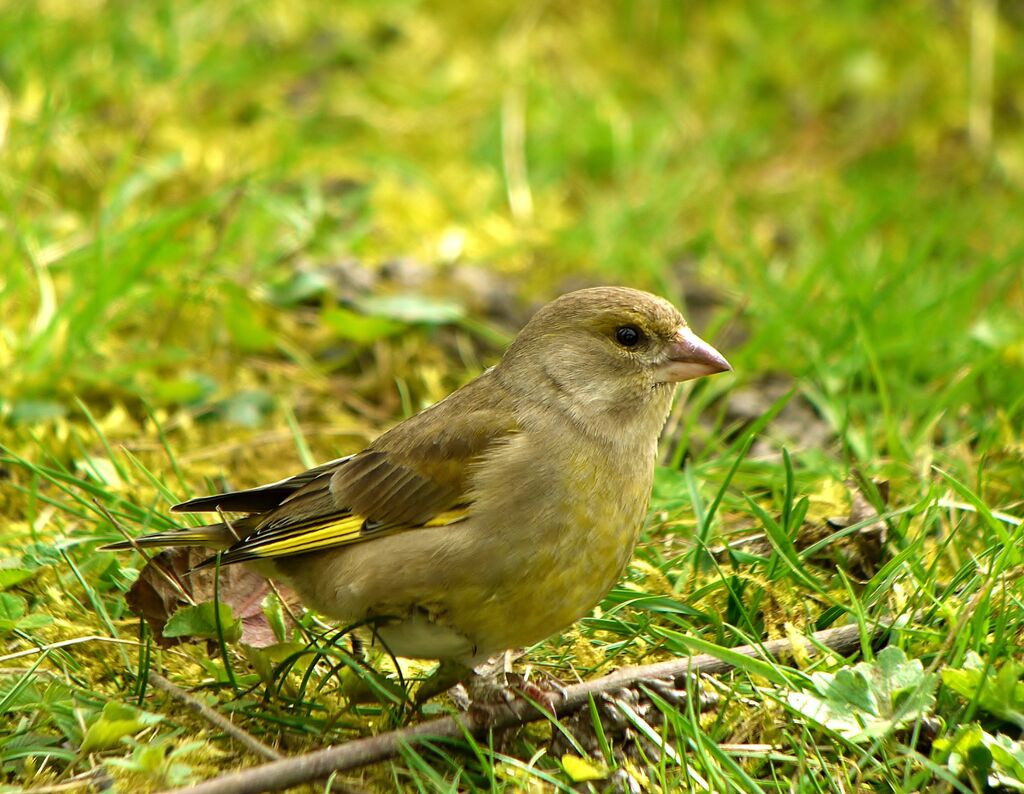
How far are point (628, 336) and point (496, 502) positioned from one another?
0.76 meters

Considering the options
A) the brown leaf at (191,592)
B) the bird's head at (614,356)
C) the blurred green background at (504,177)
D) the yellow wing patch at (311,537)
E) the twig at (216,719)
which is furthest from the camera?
the blurred green background at (504,177)

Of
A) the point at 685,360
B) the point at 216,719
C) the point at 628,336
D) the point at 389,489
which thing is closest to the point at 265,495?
the point at 389,489

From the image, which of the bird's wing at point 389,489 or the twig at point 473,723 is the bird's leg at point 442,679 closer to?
the twig at point 473,723

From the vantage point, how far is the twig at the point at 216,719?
3178mm

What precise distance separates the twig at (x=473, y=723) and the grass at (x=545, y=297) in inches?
2.3

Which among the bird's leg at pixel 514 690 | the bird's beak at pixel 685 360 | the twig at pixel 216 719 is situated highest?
the bird's beak at pixel 685 360

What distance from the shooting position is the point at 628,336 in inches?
155

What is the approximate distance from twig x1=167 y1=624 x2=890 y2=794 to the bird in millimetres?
207

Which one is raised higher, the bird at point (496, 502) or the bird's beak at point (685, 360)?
the bird's beak at point (685, 360)

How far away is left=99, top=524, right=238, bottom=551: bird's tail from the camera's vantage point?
3641 mm

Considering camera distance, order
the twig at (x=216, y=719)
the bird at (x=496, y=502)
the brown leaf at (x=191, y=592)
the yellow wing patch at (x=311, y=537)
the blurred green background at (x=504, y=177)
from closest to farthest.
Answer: the twig at (x=216, y=719), the bird at (x=496, y=502), the yellow wing patch at (x=311, y=537), the brown leaf at (x=191, y=592), the blurred green background at (x=504, y=177)

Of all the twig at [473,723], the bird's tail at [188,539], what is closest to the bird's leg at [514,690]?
the twig at [473,723]

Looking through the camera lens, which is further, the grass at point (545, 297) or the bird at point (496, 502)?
the bird at point (496, 502)

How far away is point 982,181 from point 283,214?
418 cm
